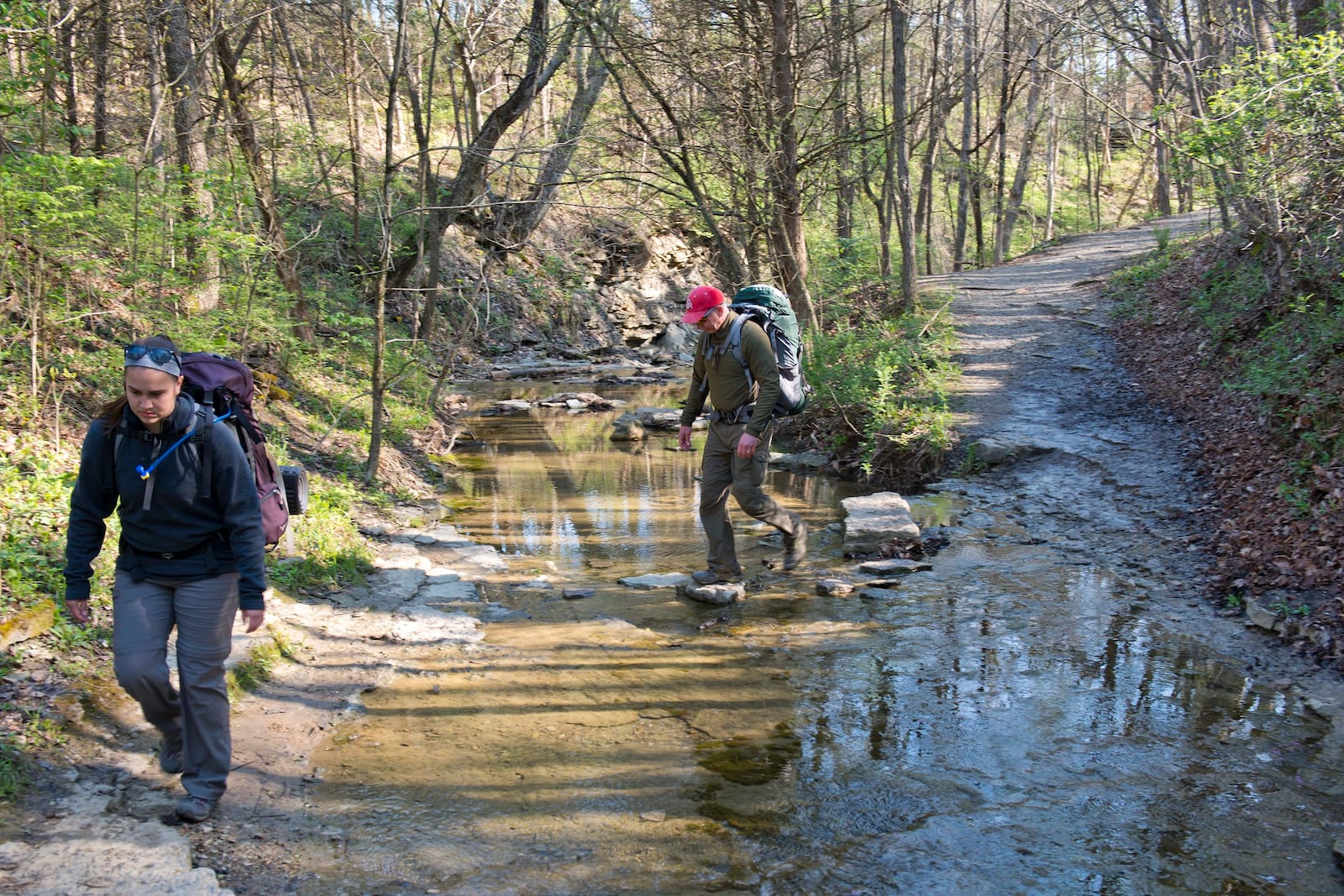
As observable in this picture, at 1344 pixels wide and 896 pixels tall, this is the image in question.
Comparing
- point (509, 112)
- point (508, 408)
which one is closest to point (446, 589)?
point (509, 112)

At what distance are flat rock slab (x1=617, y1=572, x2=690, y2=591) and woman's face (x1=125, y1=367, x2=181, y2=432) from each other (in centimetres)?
462

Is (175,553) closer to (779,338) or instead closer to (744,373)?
(744,373)

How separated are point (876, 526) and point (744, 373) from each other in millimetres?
2316

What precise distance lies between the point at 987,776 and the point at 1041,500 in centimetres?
569

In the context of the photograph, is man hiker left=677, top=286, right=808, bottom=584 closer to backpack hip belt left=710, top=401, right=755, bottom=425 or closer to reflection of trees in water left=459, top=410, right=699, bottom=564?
backpack hip belt left=710, top=401, right=755, bottom=425

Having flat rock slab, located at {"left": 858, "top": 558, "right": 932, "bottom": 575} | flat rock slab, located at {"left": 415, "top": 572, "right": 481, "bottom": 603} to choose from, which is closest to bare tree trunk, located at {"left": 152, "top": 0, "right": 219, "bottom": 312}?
flat rock slab, located at {"left": 415, "top": 572, "right": 481, "bottom": 603}

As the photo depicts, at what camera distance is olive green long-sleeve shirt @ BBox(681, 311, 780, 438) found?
718cm

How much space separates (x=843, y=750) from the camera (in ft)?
15.9

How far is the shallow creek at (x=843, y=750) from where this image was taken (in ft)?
12.4

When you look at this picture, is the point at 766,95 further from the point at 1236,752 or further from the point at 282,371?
the point at 1236,752

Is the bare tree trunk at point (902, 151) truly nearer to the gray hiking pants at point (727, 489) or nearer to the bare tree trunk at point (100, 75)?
the gray hiking pants at point (727, 489)

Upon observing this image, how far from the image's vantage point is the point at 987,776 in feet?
14.9

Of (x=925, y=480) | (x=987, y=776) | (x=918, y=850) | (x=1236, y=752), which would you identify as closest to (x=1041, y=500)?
(x=925, y=480)

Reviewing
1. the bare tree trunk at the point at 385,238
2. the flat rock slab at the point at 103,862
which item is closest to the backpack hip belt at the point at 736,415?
the bare tree trunk at the point at 385,238
